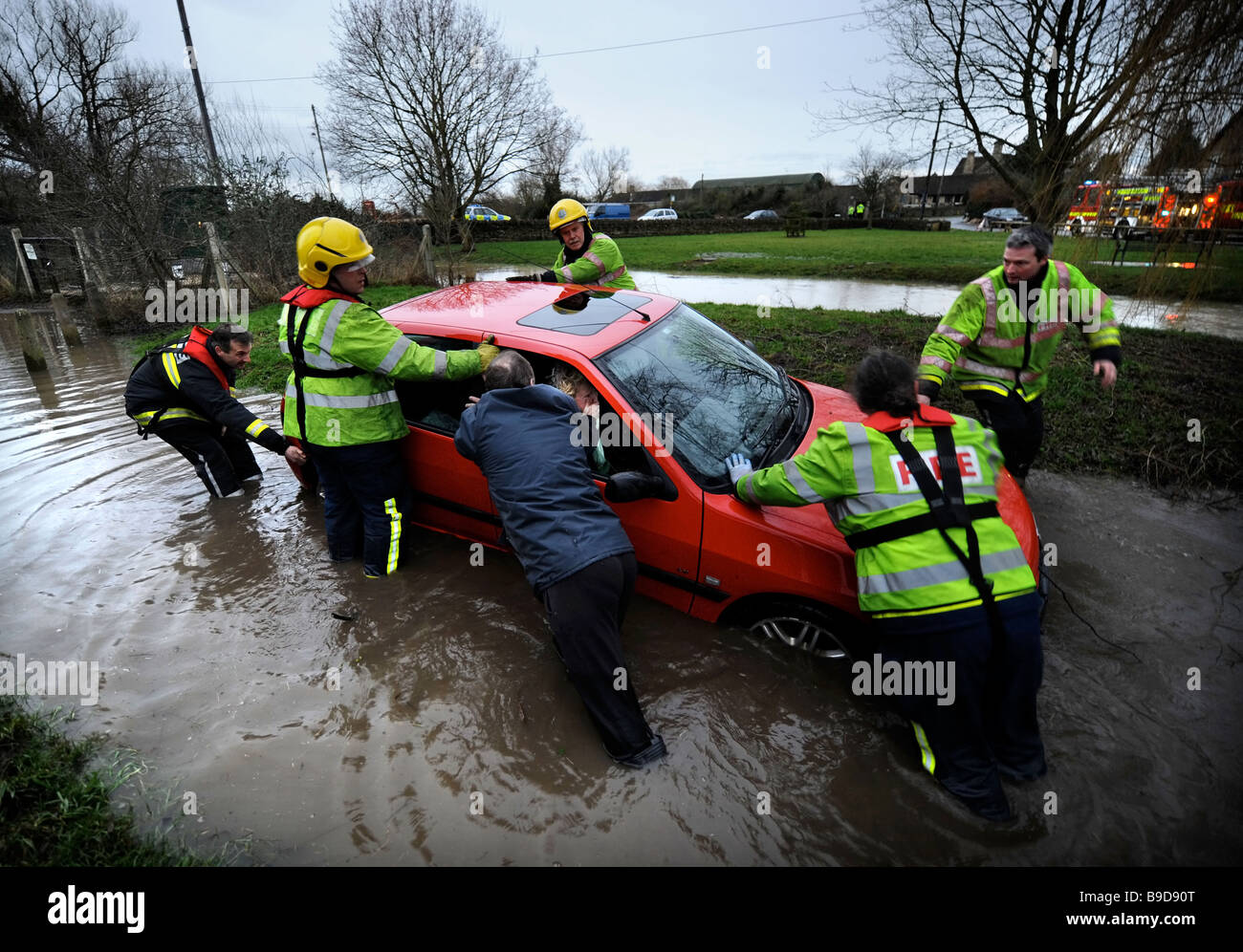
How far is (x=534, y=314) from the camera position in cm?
340

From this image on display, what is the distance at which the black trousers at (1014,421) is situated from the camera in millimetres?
3631

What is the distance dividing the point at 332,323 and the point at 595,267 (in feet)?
7.20

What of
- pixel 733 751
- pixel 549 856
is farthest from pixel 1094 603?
pixel 549 856

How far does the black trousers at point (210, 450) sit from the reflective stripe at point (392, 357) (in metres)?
2.42

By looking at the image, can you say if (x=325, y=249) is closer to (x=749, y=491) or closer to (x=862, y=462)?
(x=749, y=491)

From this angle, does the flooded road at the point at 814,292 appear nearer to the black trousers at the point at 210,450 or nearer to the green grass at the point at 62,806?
the black trousers at the point at 210,450

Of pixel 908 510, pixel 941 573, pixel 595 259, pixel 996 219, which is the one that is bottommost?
pixel 941 573

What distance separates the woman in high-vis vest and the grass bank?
3.21 meters

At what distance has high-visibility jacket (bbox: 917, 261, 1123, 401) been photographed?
3.30 metres

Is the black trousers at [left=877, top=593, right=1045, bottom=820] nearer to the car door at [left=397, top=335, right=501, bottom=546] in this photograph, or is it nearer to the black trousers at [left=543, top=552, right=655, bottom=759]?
the black trousers at [left=543, top=552, right=655, bottom=759]

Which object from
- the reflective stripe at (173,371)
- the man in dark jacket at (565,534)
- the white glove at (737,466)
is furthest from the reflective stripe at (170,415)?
the white glove at (737,466)

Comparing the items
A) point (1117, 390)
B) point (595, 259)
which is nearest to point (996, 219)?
point (1117, 390)

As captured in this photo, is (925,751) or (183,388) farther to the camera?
(183,388)
